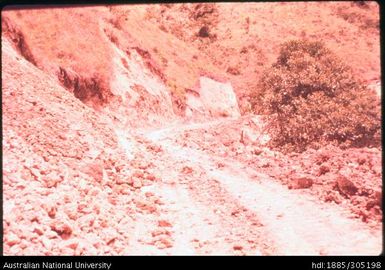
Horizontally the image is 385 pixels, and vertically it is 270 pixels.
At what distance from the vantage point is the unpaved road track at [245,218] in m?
5.55

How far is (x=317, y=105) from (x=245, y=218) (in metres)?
6.68

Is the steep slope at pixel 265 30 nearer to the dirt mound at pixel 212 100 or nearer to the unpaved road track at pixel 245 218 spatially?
the dirt mound at pixel 212 100

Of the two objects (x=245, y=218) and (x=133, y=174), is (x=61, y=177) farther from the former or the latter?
(x=245, y=218)

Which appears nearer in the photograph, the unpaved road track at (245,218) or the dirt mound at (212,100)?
the unpaved road track at (245,218)

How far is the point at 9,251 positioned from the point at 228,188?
3865 mm

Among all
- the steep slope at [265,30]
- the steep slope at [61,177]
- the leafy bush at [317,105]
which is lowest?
the steep slope at [265,30]

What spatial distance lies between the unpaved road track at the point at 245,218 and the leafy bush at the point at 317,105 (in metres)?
3.47

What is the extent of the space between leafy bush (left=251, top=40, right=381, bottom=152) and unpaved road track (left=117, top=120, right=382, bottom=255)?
3467 mm

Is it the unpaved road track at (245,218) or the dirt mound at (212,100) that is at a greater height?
the unpaved road track at (245,218)

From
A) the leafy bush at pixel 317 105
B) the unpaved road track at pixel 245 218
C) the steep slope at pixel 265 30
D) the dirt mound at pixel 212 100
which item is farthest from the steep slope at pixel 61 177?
the steep slope at pixel 265 30

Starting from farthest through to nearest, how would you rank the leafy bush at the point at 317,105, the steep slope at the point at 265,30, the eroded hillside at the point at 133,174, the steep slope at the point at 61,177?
the steep slope at the point at 265,30 → the leafy bush at the point at 317,105 → the eroded hillside at the point at 133,174 → the steep slope at the point at 61,177

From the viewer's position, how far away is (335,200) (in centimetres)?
688

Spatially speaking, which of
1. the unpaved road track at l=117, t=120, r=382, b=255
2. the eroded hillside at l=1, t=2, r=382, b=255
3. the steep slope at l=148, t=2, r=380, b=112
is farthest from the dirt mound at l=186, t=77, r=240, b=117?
the unpaved road track at l=117, t=120, r=382, b=255

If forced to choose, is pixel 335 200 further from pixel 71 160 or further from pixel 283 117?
pixel 283 117
